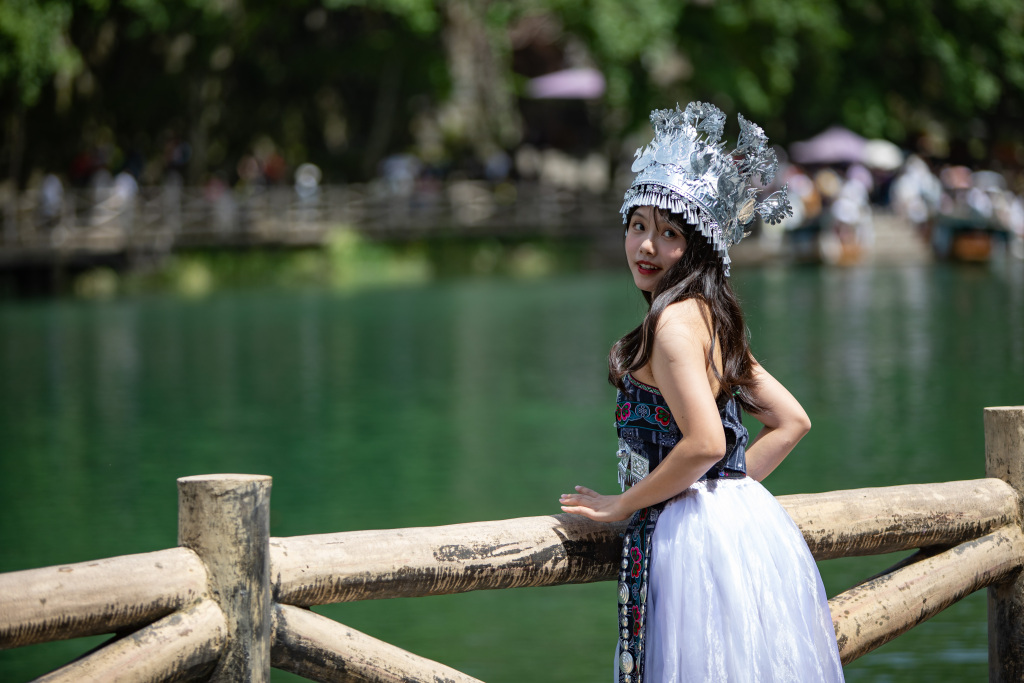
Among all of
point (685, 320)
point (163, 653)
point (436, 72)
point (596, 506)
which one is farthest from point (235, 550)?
point (436, 72)

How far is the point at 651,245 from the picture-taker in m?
2.59

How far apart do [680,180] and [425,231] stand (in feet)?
74.3

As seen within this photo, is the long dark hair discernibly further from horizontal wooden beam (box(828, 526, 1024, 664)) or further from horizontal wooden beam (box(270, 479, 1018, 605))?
horizontal wooden beam (box(828, 526, 1024, 664))

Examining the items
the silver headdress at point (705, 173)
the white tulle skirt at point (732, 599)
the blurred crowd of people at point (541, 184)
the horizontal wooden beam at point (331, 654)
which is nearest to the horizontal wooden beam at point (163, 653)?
the horizontal wooden beam at point (331, 654)

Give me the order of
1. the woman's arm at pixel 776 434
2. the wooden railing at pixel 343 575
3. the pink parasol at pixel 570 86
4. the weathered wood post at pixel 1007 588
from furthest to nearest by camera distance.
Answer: the pink parasol at pixel 570 86, the weathered wood post at pixel 1007 588, the woman's arm at pixel 776 434, the wooden railing at pixel 343 575

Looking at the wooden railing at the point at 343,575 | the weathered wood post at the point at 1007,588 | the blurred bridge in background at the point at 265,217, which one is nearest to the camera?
the wooden railing at the point at 343,575

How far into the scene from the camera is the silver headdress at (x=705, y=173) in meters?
2.54

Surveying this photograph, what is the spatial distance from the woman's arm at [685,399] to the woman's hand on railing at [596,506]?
0.06 meters

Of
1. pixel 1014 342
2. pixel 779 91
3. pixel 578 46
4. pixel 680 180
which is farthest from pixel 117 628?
pixel 578 46

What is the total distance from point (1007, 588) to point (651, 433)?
4.11ft

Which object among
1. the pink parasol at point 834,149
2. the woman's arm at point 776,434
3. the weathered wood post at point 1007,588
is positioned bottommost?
the weathered wood post at point 1007,588

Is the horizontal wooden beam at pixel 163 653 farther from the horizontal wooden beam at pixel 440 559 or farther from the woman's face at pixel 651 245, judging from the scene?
the woman's face at pixel 651 245

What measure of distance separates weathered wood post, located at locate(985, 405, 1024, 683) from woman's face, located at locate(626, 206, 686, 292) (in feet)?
3.44

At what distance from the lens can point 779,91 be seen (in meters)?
26.3
